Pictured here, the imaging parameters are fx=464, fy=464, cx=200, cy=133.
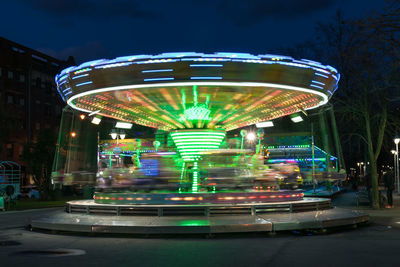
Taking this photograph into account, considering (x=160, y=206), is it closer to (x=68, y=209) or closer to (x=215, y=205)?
(x=215, y=205)

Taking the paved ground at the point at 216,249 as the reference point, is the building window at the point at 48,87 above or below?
above

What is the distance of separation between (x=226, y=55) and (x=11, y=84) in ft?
162

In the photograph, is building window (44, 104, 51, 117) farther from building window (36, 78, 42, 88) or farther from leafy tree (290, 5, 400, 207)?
leafy tree (290, 5, 400, 207)

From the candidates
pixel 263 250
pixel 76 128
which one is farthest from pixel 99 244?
pixel 76 128

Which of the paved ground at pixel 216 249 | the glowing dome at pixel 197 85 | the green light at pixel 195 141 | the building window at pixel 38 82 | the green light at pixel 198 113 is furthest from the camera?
the building window at pixel 38 82

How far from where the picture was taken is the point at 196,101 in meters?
16.5

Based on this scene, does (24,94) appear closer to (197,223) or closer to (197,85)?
(197,85)

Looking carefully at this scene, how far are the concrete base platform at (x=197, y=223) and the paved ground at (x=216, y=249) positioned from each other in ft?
0.69

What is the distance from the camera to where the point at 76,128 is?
55031mm

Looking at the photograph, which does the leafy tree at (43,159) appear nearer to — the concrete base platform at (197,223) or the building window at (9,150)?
the building window at (9,150)

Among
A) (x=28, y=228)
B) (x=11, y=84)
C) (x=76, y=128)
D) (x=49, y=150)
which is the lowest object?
(x=28, y=228)

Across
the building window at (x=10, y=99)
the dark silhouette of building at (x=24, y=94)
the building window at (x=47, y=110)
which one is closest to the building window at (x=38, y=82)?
the dark silhouette of building at (x=24, y=94)

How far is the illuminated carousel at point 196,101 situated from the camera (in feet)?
40.1

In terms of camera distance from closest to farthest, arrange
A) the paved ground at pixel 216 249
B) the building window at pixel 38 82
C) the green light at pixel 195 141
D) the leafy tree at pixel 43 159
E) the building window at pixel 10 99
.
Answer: the paved ground at pixel 216 249 → the green light at pixel 195 141 → the leafy tree at pixel 43 159 → the building window at pixel 10 99 → the building window at pixel 38 82
